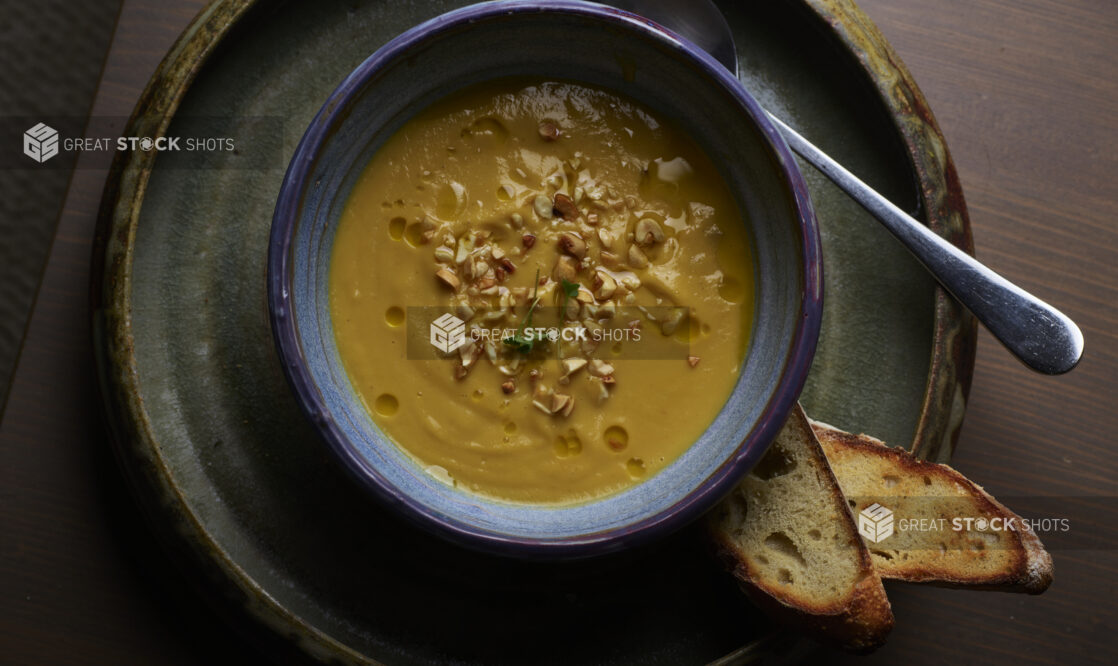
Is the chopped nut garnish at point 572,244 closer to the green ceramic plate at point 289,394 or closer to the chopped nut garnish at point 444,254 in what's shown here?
the chopped nut garnish at point 444,254

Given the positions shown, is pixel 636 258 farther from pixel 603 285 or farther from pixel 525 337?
pixel 525 337

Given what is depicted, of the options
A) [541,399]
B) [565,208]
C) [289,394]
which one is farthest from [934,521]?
[289,394]

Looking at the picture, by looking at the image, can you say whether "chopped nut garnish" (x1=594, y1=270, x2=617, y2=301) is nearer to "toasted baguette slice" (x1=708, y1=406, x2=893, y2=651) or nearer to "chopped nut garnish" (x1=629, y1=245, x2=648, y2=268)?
"chopped nut garnish" (x1=629, y1=245, x2=648, y2=268)

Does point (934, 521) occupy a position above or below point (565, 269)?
below

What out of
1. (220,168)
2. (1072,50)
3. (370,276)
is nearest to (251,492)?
(370,276)

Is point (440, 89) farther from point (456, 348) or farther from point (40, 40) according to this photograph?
point (40, 40)

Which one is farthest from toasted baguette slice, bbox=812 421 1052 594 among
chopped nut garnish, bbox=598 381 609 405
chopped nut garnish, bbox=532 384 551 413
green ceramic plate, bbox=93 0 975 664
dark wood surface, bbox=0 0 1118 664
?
chopped nut garnish, bbox=532 384 551 413

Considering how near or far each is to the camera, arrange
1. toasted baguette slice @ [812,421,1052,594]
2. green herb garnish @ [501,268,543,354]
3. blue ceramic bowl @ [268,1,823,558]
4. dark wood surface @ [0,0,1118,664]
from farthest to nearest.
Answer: dark wood surface @ [0,0,1118,664] → toasted baguette slice @ [812,421,1052,594] → green herb garnish @ [501,268,543,354] → blue ceramic bowl @ [268,1,823,558]
